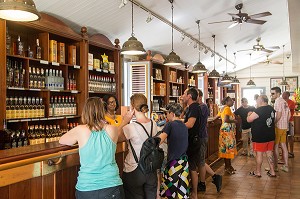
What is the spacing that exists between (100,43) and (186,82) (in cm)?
495

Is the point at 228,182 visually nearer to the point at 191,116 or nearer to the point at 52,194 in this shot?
the point at 191,116

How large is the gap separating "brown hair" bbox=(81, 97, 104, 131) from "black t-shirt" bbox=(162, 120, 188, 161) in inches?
47.3

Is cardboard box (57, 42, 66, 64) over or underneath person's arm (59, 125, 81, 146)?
over

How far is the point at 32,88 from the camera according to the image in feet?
14.1

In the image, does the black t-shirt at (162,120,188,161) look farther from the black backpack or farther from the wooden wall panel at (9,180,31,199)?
the wooden wall panel at (9,180,31,199)

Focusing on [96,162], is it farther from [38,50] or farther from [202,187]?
[202,187]

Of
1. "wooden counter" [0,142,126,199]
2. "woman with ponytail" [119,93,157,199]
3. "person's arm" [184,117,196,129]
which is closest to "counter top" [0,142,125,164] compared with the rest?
"wooden counter" [0,142,126,199]

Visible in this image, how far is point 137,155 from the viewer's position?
2732mm

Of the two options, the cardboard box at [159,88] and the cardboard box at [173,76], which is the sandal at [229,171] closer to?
the cardboard box at [159,88]

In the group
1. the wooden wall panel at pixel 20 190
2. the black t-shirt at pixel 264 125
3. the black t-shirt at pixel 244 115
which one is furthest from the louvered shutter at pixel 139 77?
the wooden wall panel at pixel 20 190

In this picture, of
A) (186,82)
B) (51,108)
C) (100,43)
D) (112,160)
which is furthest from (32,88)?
(186,82)

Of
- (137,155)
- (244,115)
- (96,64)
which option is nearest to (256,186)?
(244,115)

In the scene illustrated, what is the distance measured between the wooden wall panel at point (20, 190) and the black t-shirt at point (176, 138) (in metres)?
1.53

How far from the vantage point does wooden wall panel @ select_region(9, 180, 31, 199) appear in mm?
2062
